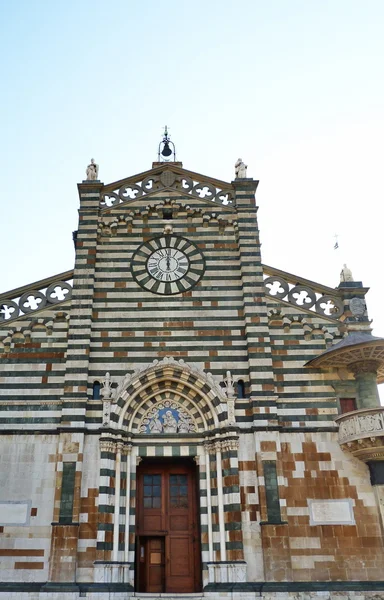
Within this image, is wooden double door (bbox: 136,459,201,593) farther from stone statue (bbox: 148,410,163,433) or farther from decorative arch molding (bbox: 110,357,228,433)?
decorative arch molding (bbox: 110,357,228,433)

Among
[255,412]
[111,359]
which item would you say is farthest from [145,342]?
[255,412]

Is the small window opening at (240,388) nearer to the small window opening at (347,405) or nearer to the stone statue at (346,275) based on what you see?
the small window opening at (347,405)

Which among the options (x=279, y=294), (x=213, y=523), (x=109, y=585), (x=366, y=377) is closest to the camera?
(x=109, y=585)

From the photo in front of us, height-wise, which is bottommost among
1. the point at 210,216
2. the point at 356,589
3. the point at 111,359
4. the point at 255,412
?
the point at 356,589

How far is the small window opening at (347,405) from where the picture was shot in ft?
57.2

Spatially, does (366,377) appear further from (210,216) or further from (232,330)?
(210,216)

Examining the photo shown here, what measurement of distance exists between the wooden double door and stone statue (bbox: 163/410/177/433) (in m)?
0.93

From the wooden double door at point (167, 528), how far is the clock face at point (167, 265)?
17.8 ft

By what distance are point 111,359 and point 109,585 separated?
608cm

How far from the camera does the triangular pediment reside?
20.5m

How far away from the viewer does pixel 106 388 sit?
17.2 m

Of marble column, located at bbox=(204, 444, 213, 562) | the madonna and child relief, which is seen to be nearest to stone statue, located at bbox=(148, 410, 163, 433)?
the madonna and child relief

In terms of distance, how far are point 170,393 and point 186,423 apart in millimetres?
1012

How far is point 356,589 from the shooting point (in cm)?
1536
